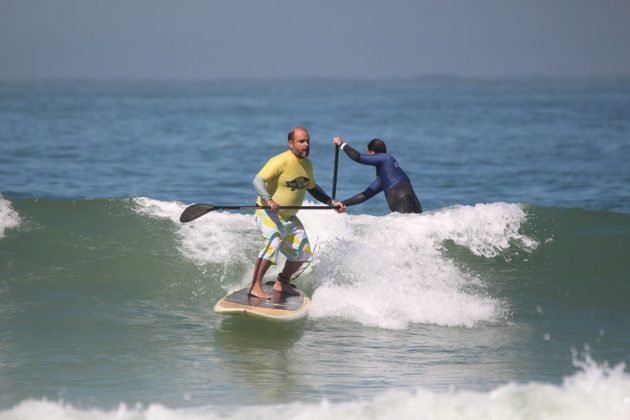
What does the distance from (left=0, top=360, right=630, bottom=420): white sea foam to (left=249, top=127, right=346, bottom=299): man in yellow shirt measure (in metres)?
2.47

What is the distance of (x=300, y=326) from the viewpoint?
9.27 m

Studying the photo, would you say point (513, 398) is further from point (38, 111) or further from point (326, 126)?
point (38, 111)

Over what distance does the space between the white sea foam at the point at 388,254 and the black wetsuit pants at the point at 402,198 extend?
30cm

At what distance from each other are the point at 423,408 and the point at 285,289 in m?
3.23

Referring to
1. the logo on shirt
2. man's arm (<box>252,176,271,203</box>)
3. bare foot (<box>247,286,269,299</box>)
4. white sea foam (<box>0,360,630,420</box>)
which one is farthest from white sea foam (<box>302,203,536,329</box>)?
white sea foam (<box>0,360,630,420</box>)

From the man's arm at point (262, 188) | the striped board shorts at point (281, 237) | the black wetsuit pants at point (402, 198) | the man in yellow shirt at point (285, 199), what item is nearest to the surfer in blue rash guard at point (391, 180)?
the black wetsuit pants at point (402, 198)

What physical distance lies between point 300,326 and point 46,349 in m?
2.42

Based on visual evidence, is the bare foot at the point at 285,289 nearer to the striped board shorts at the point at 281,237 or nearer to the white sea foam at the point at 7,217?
the striped board shorts at the point at 281,237

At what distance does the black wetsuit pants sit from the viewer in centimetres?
1148

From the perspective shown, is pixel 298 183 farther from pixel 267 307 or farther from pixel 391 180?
pixel 391 180

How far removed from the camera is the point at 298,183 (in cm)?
905

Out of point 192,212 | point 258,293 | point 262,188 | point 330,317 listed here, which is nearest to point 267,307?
point 258,293

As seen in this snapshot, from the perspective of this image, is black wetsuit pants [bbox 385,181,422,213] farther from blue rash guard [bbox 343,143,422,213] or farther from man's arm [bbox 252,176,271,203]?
man's arm [bbox 252,176,271,203]

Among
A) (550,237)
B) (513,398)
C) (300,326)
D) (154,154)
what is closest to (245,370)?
(300,326)
